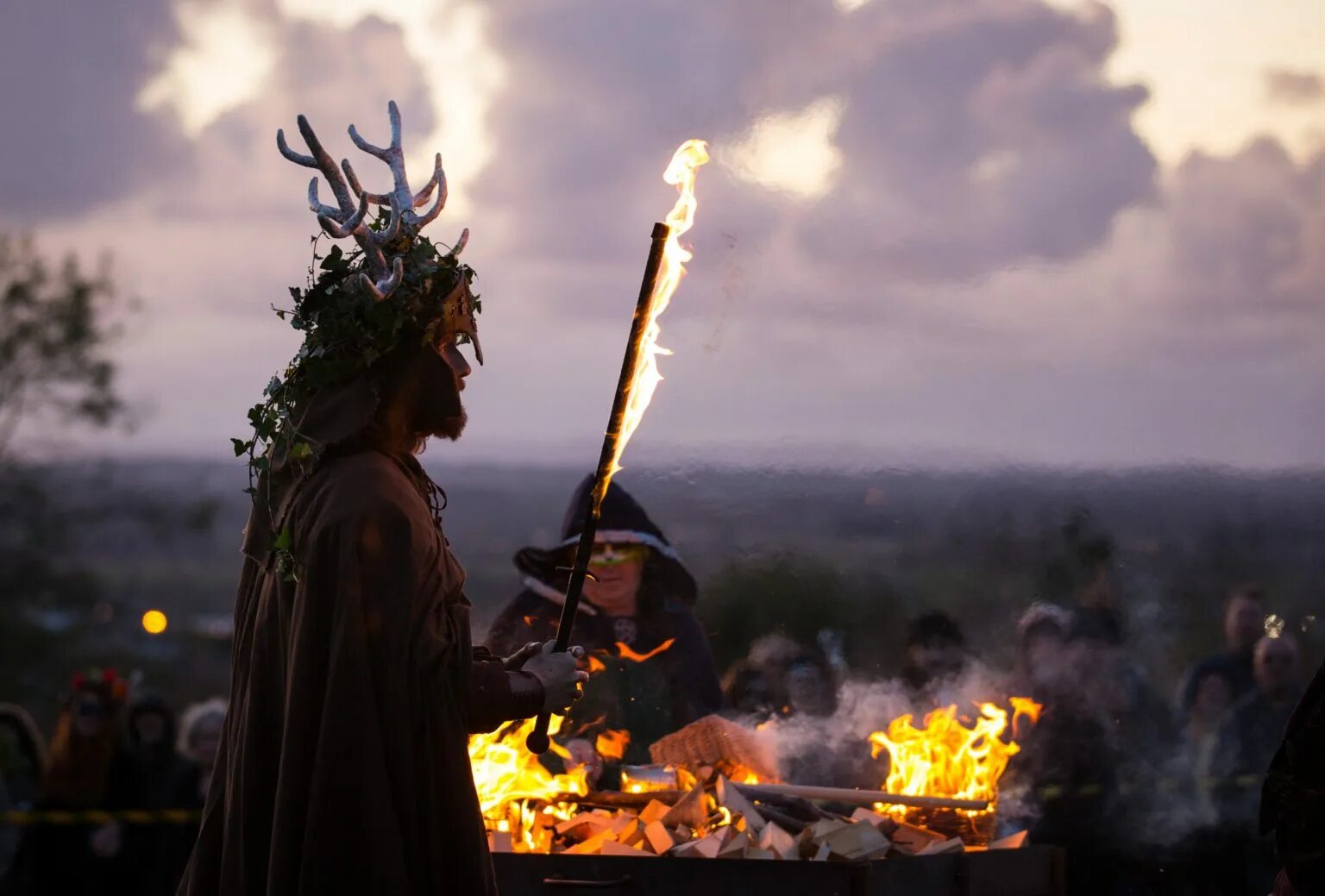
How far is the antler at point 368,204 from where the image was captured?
13.1 ft

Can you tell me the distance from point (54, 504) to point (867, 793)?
5.42 metres

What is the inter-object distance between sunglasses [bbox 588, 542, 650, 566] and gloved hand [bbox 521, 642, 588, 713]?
11.3 ft

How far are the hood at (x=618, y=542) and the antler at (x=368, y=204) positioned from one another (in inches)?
130

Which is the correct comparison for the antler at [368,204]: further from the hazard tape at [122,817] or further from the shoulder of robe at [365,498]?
the hazard tape at [122,817]

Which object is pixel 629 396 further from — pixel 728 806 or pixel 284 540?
pixel 728 806

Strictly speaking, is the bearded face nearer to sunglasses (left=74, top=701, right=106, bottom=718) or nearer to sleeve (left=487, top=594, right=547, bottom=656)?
sleeve (left=487, top=594, right=547, bottom=656)

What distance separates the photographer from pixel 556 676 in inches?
157

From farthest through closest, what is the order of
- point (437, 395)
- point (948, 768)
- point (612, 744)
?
point (612, 744) → point (948, 768) → point (437, 395)

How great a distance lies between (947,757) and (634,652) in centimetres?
162

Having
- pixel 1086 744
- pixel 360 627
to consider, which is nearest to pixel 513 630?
pixel 1086 744

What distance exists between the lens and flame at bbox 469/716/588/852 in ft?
19.1

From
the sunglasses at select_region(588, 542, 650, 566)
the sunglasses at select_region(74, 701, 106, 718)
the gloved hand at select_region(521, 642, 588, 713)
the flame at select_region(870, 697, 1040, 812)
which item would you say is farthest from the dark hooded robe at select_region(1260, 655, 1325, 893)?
the sunglasses at select_region(74, 701, 106, 718)

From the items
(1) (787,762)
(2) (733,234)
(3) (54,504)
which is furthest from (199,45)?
(1) (787,762)

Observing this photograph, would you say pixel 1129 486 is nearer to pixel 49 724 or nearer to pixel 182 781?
pixel 182 781
